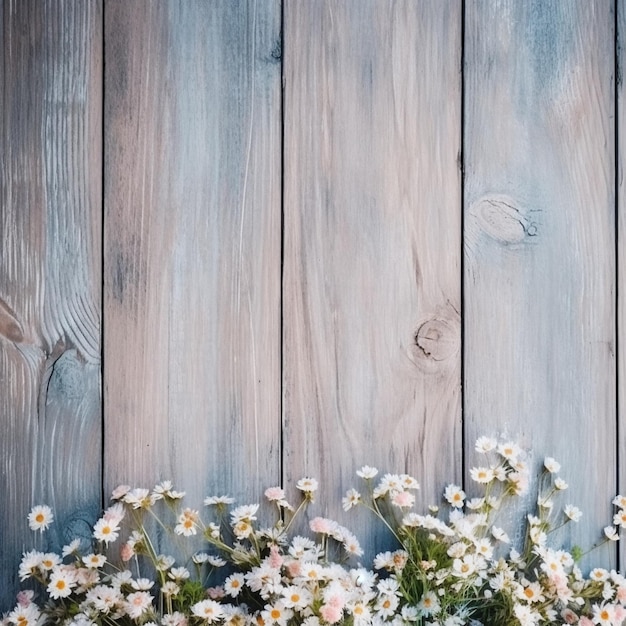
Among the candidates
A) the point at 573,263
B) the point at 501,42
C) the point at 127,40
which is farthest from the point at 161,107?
the point at 573,263

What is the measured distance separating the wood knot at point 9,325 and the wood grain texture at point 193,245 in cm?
11

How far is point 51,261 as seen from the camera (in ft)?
2.96

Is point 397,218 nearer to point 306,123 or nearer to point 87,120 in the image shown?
point 306,123

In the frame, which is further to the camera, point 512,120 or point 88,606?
point 512,120

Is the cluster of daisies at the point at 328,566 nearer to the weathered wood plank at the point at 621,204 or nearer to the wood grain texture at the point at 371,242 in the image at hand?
the wood grain texture at the point at 371,242

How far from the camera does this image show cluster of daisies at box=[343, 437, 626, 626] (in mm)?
867

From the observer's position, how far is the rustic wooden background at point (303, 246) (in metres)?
0.90

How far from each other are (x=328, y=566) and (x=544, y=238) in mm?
527

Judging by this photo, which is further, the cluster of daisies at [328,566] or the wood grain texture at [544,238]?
the wood grain texture at [544,238]

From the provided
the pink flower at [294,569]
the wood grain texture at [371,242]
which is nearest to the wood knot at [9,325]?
the wood grain texture at [371,242]

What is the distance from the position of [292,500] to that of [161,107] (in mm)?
548

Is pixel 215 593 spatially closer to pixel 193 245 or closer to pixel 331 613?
pixel 331 613

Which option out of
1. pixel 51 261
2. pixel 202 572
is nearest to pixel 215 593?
pixel 202 572

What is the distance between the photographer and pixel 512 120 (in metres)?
0.96
